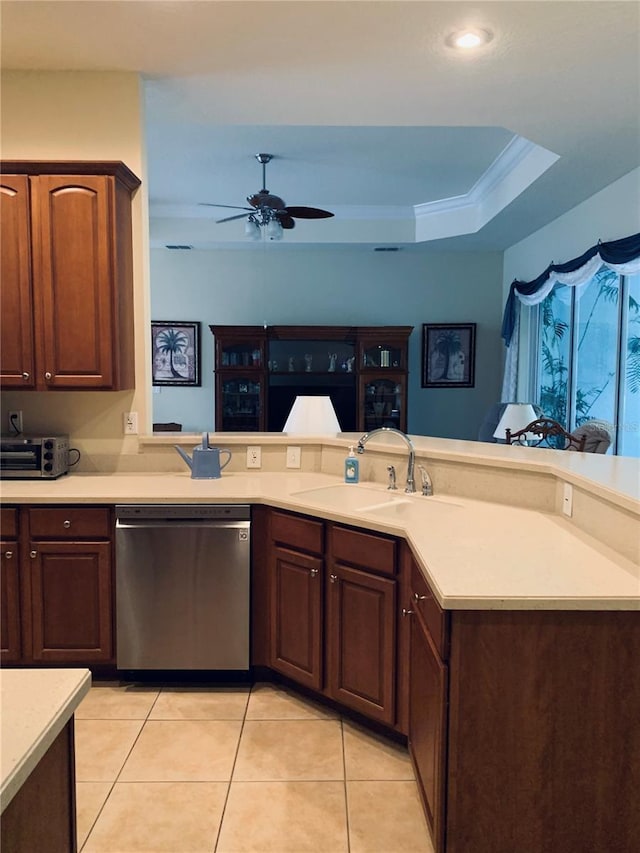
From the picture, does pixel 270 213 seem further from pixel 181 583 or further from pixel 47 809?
pixel 47 809

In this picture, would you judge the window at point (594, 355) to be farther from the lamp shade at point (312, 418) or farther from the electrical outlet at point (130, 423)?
the electrical outlet at point (130, 423)

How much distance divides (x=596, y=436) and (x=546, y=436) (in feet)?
1.80

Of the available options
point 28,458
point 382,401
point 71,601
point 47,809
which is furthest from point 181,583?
point 382,401

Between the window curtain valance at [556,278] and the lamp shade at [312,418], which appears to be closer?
the lamp shade at [312,418]

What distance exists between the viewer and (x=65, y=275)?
9.64ft

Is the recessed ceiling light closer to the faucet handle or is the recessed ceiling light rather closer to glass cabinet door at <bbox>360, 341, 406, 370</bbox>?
the faucet handle

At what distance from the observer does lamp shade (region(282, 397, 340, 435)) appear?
3738mm

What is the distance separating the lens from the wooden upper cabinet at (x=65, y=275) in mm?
2898

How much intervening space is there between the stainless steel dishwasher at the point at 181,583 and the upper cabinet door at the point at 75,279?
76cm

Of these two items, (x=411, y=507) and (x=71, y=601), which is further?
(x=71, y=601)

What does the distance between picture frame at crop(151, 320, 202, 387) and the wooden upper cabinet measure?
4.30 metres

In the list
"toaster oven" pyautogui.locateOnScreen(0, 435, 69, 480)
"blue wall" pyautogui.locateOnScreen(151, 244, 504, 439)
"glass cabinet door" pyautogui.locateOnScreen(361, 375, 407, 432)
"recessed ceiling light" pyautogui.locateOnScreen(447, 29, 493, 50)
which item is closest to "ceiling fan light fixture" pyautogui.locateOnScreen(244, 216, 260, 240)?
"blue wall" pyautogui.locateOnScreen(151, 244, 504, 439)

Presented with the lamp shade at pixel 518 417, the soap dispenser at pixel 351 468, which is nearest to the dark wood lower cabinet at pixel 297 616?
the soap dispenser at pixel 351 468

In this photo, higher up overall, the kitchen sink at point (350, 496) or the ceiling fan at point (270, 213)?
the ceiling fan at point (270, 213)
